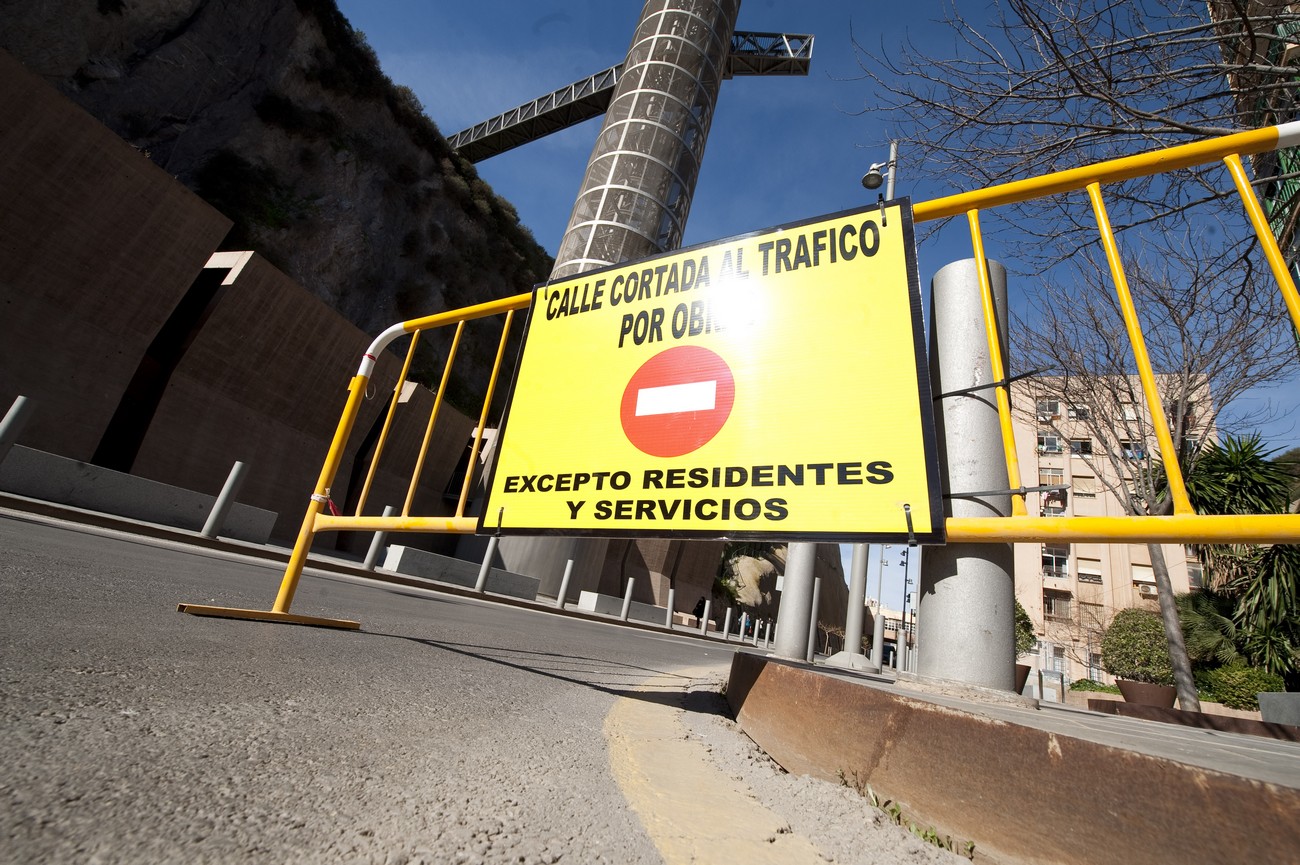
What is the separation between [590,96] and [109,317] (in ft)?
113

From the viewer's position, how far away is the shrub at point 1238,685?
46.5 feet

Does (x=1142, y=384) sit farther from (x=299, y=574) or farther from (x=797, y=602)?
(x=797, y=602)

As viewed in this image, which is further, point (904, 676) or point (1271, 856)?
point (904, 676)

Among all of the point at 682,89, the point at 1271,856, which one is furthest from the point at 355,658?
the point at 682,89

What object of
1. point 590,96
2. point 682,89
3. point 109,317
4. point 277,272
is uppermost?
point 590,96

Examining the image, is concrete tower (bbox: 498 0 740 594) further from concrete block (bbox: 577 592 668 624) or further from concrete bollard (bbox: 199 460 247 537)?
concrete bollard (bbox: 199 460 247 537)

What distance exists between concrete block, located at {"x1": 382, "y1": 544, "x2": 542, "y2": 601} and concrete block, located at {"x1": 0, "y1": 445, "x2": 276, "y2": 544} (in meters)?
2.26

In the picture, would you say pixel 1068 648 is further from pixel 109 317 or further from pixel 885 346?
pixel 109 317

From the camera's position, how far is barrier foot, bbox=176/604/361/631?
2471mm

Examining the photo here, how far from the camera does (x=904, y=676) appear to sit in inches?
102

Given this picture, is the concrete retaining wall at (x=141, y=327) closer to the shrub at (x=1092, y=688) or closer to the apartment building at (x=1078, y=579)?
the shrub at (x=1092, y=688)

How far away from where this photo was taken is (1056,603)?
3762 centimetres

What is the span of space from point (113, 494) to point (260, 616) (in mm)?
8289

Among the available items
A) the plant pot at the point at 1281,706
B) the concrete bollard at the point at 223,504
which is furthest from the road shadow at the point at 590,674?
the plant pot at the point at 1281,706
